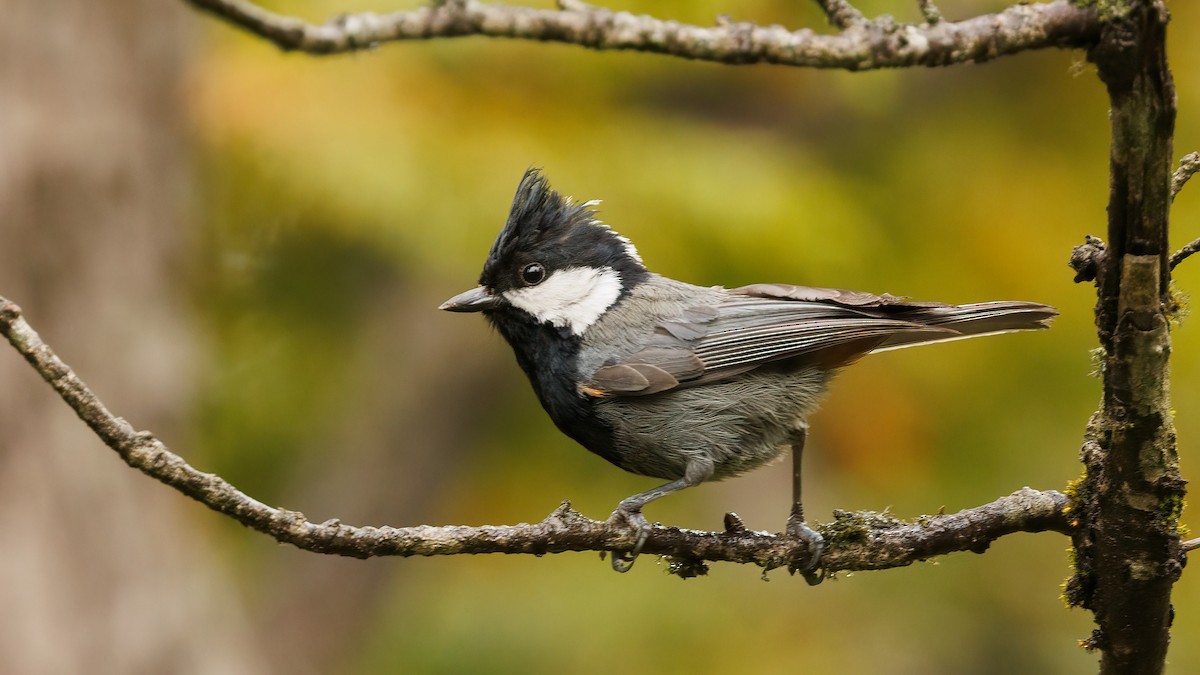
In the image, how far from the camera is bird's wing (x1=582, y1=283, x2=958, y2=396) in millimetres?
3633

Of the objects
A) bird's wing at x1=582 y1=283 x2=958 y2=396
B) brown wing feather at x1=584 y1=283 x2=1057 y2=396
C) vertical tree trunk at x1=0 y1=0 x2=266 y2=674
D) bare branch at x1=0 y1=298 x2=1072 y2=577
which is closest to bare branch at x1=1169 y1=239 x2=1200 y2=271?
bare branch at x1=0 y1=298 x2=1072 y2=577

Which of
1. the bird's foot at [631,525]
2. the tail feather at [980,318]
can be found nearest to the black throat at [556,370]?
the bird's foot at [631,525]

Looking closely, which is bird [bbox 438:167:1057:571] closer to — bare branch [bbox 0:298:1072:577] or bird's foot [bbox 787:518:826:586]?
bird's foot [bbox 787:518:826:586]

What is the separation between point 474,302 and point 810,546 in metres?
1.56

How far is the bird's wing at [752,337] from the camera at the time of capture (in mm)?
3633

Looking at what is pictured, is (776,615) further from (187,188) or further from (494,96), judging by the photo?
(187,188)

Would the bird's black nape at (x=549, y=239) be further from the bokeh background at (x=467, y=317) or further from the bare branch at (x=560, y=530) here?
the bokeh background at (x=467, y=317)

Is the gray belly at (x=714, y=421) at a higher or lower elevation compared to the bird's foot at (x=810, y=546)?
higher

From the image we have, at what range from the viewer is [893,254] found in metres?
6.53

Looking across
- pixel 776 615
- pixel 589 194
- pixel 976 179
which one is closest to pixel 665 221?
pixel 589 194

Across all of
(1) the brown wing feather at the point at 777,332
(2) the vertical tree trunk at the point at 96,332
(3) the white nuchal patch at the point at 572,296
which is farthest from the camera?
(2) the vertical tree trunk at the point at 96,332

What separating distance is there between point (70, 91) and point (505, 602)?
3.90 meters

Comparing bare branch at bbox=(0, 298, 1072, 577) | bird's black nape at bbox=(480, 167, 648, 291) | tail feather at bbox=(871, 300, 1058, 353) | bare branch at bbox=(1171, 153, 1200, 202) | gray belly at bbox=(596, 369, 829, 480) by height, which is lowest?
bare branch at bbox=(0, 298, 1072, 577)

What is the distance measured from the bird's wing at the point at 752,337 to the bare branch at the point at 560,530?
0.80 m
